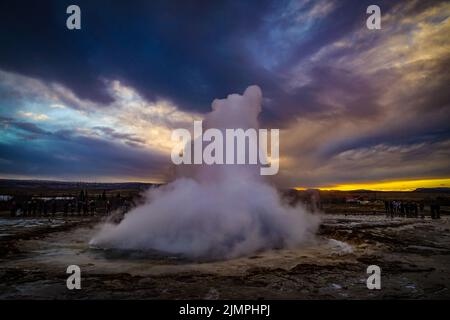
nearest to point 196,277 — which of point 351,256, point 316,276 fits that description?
point 316,276

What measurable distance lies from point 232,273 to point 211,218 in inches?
186

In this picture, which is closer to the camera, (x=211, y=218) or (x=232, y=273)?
(x=232, y=273)

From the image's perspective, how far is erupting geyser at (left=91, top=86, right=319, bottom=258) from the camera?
12.8 m

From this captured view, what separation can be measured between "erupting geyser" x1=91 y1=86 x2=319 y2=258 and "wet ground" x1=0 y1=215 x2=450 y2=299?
1184 mm

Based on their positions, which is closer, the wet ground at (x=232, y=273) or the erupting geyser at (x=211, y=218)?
the wet ground at (x=232, y=273)

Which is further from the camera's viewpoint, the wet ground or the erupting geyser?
the erupting geyser

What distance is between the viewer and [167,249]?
12375 mm

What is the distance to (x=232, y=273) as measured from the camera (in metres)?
8.95

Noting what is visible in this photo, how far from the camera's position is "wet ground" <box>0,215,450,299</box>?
281 inches

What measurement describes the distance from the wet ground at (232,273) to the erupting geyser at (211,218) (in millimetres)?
1184

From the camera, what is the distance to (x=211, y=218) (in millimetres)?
13555

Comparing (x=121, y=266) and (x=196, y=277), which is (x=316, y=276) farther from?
(x=121, y=266)

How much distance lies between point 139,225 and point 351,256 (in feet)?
29.1

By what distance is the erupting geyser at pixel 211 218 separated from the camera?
12758mm
